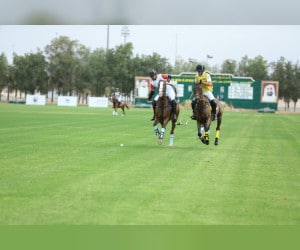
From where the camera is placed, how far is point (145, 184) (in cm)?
1033

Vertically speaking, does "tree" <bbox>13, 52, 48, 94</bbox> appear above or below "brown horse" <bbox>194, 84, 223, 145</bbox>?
above

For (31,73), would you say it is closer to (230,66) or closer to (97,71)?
(97,71)

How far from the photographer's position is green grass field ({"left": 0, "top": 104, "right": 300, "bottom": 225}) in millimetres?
7898

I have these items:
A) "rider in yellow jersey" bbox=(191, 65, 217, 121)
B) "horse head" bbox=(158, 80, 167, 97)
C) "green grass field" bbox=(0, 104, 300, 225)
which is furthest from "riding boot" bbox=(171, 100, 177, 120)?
"green grass field" bbox=(0, 104, 300, 225)

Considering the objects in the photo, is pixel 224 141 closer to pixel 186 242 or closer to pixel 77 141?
pixel 77 141

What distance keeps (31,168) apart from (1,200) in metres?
3.34

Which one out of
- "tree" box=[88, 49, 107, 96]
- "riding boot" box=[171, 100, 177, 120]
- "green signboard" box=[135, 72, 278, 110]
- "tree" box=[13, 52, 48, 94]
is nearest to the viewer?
"riding boot" box=[171, 100, 177, 120]

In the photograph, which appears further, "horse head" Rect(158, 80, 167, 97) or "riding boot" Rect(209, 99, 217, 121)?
"riding boot" Rect(209, 99, 217, 121)

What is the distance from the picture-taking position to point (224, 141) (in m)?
20.8

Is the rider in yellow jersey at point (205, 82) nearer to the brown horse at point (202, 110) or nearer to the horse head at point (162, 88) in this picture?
the brown horse at point (202, 110)

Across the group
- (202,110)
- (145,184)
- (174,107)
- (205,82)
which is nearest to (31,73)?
(174,107)

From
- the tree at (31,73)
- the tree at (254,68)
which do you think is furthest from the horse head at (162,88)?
the tree at (254,68)

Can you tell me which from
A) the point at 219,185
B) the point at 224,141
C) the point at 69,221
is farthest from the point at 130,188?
the point at 224,141

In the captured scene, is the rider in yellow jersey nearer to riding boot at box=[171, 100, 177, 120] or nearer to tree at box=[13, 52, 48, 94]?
riding boot at box=[171, 100, 177, 120]
